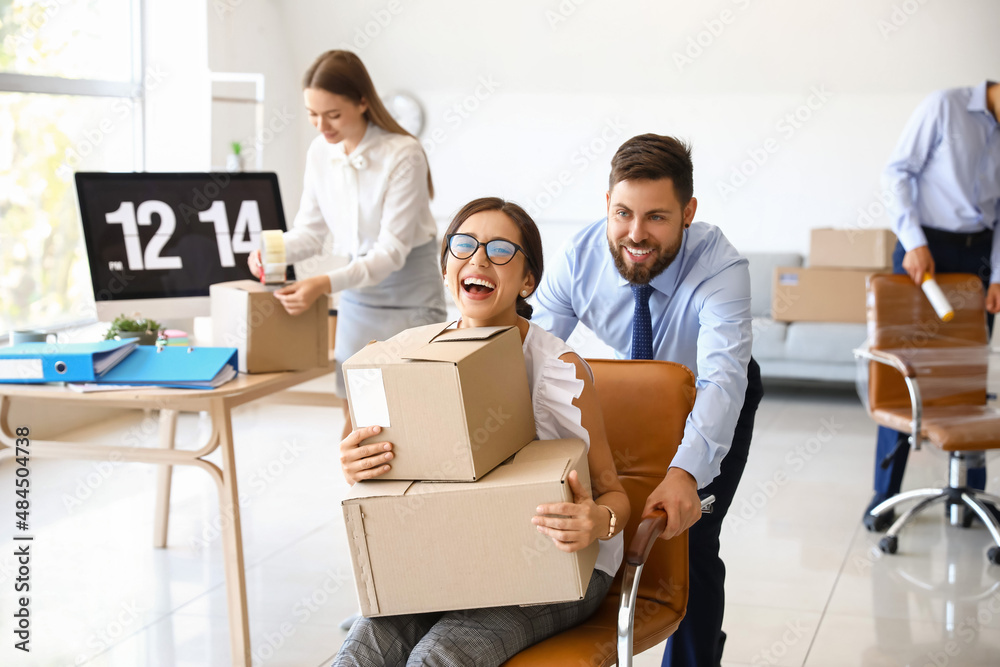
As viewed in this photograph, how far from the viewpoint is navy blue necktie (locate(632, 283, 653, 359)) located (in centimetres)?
194

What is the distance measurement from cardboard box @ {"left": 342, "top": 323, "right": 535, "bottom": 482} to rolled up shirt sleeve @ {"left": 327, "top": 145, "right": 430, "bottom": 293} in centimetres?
127

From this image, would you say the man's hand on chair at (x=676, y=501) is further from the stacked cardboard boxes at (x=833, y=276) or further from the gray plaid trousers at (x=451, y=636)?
the stacked cardboard boxes at (x=833, y=276)

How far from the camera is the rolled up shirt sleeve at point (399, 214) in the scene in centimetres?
269

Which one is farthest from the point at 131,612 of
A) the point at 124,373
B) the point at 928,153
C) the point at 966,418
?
the point at 928,153

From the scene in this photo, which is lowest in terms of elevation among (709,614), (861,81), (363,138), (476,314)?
(709,614)

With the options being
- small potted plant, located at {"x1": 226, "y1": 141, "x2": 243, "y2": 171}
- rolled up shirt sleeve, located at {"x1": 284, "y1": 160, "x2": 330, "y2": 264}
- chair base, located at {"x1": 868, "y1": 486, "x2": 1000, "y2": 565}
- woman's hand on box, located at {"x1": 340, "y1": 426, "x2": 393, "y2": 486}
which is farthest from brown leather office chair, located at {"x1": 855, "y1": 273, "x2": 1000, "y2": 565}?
small potted plant, located at {"x1": 226, "y1": 141, "x2": 243, "y2": 171}

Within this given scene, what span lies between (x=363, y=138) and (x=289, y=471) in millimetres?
1943

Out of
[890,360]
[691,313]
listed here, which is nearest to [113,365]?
[691,313]

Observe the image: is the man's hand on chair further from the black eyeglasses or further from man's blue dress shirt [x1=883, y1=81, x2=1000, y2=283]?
man's blue dress shirt [x1=883, y1=81, x2=1000, y2=283]

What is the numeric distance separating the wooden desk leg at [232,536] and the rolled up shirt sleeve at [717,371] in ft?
3.45

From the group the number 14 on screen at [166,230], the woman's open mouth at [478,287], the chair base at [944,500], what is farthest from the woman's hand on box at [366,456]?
the chair base at [944,500]

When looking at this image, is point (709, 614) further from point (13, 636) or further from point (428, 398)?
point (13, 636)

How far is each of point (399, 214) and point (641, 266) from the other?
43.7 inches

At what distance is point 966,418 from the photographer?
3.23 metres
